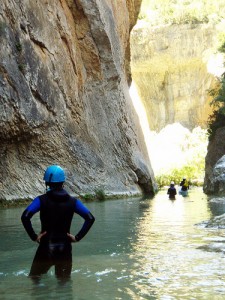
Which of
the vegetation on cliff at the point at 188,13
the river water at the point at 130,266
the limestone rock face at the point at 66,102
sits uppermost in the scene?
the vegetation on cliff at the point at 188,13

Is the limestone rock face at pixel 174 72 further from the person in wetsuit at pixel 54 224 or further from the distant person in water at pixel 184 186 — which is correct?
the person in wetsuit at pixel 54 224

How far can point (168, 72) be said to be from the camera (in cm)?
7244

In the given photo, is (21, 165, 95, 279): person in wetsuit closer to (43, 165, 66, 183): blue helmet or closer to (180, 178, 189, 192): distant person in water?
(43, 165, 66, 183): blue helmet

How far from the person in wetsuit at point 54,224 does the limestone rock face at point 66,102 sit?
14428 millimetres

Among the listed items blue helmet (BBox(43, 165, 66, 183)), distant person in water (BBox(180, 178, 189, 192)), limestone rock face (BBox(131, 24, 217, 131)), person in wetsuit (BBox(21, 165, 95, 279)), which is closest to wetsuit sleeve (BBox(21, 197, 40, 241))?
person in wetsuit (BBox(21, 165, 95, 279))

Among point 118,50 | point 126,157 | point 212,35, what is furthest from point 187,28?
point 126,157

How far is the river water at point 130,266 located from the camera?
208 inches

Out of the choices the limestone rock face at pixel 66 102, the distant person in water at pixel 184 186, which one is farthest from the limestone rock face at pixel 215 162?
the limestone rock face at pixel 66 102

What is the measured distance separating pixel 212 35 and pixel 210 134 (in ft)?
121

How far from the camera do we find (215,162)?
3344 cm

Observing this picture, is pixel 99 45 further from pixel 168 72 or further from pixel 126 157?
pixel 168 72

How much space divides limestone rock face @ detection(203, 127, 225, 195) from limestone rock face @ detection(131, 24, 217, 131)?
35.1 m

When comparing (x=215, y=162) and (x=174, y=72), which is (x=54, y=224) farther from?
(x=174, y=72)

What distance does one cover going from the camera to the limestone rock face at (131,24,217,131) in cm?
6912
